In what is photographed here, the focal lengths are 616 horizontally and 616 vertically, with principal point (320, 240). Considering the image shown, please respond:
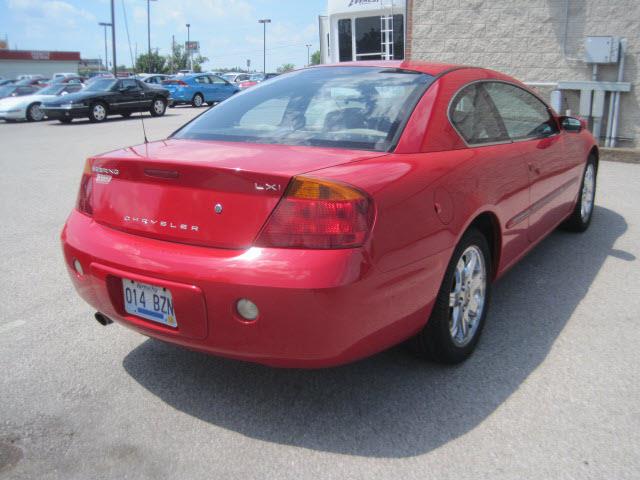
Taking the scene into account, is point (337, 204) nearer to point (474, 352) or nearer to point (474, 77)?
Result: point (474, 352)

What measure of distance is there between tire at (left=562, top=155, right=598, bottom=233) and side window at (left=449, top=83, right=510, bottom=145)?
2.06 meters

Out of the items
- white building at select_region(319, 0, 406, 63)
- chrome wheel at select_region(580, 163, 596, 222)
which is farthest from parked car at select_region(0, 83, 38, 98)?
chrome wheel at select_region(580, 163, 596, 222)

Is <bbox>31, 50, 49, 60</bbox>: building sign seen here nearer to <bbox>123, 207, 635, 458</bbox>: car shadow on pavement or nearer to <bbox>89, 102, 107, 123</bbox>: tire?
<bbox>89, 102, 107, 123</bbox>: tire

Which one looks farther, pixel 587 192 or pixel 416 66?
pixel 587 192

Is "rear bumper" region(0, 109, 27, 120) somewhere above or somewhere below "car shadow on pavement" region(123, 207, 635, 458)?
above

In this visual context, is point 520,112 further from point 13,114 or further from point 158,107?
point 13,114

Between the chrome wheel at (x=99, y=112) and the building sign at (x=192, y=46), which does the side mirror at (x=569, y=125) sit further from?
the building sign at (x=192, y=46)

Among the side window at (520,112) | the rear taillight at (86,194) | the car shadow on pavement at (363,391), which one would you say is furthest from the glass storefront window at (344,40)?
the rear taillight at (86,194)

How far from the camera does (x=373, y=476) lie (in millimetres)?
2322

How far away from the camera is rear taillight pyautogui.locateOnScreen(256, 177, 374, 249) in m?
2.33

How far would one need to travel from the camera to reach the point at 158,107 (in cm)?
2211

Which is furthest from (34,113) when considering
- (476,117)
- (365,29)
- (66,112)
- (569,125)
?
(476,117)

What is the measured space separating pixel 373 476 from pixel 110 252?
145cm

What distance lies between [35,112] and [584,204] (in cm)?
2087
